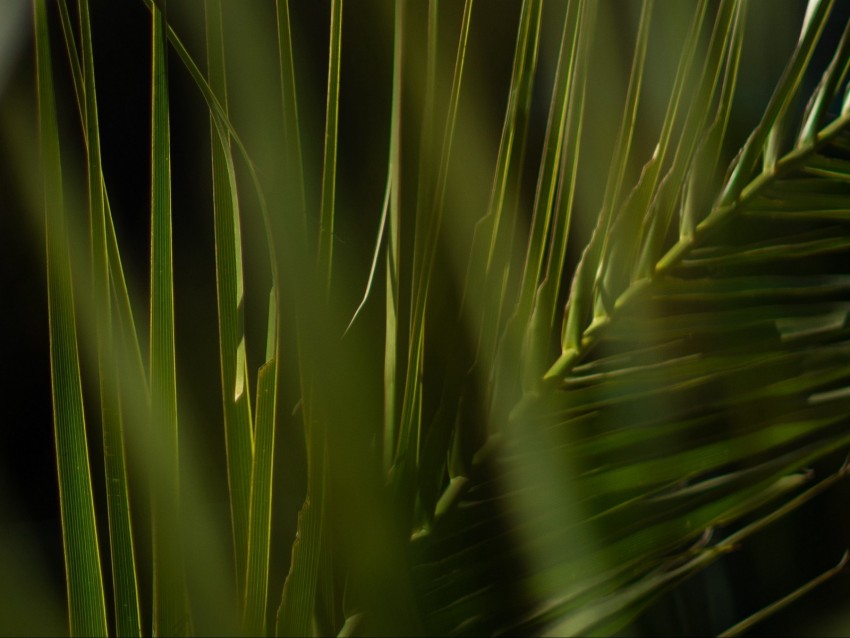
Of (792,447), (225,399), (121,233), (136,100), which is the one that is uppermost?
(136,100)

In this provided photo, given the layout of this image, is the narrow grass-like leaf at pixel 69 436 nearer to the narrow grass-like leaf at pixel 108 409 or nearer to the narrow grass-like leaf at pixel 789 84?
the narrow grass-like leaf at pixel 108 409

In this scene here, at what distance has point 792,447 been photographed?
0.39 m

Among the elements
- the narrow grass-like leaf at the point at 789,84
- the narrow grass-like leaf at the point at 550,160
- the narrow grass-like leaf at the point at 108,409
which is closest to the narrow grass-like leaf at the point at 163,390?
the narrow grass-like leaf at the point at 108,409

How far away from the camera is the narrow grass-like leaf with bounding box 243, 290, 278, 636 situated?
9.4 inches

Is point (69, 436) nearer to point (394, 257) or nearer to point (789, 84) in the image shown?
point (394, 257)

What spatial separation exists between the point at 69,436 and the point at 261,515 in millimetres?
82

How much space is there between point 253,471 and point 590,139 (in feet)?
1.22

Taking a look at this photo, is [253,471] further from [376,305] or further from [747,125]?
[747,125]

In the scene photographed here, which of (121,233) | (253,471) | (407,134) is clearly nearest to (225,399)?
(253,471)

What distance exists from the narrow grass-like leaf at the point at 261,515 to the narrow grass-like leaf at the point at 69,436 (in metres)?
0.06

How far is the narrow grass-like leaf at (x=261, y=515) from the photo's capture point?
0.24m

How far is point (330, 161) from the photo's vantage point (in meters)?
0.27

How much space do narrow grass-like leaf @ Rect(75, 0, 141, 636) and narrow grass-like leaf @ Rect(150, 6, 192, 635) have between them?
1 centimetres

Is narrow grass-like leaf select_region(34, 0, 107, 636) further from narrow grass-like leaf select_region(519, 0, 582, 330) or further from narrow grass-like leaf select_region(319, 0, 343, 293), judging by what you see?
narrow grass-like leaf select_region(519, 0, 582, 330)
